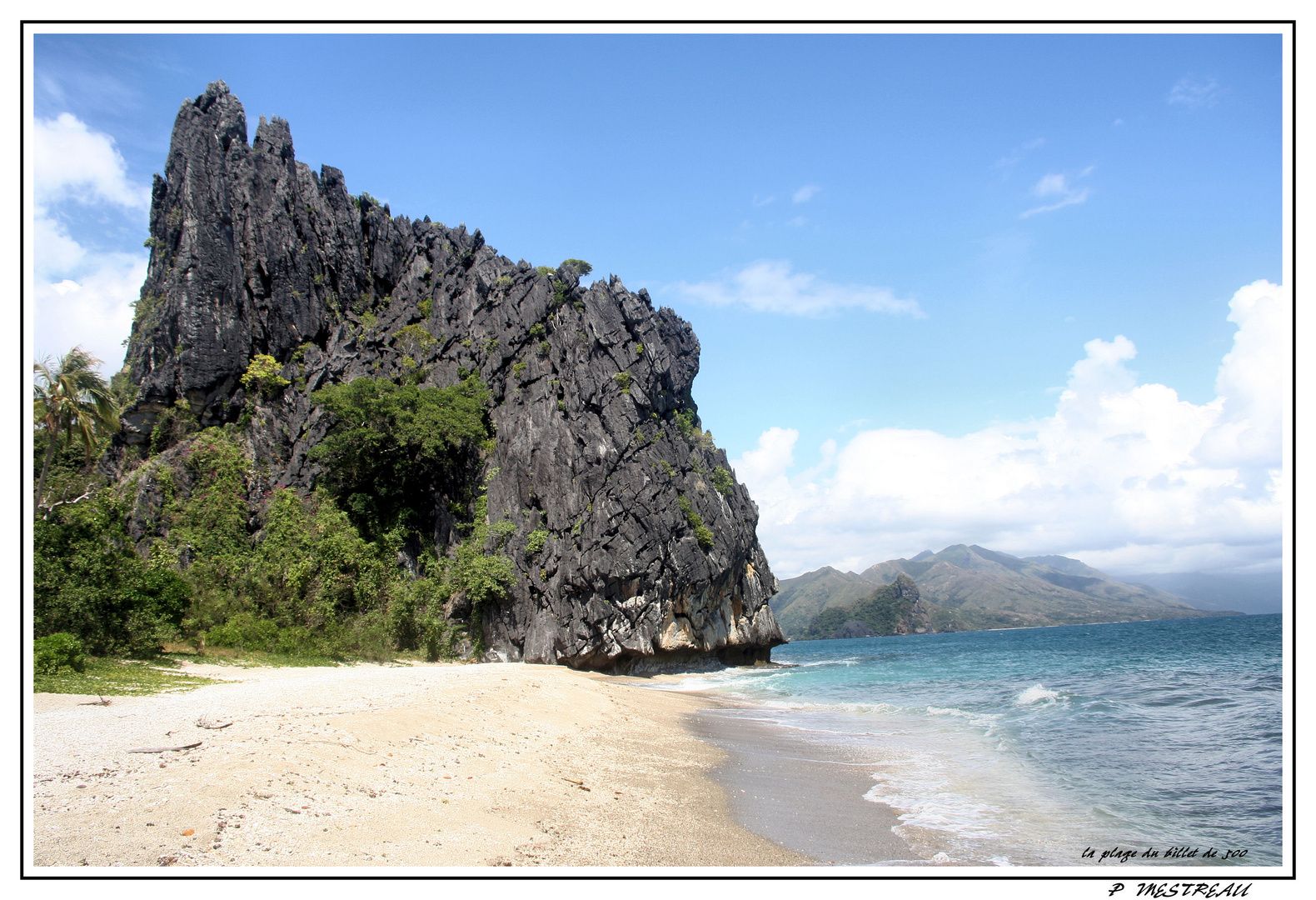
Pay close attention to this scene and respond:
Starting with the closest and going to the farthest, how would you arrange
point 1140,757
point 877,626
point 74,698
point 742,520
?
point 74,698 < point 1140,757 < point 742,520 < point 877,626

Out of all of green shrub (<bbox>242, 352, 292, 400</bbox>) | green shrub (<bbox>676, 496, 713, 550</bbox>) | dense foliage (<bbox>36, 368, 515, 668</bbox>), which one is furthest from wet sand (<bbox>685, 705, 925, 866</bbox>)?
green shrub (<bbox>242, 352, 292, 400</bbox>)

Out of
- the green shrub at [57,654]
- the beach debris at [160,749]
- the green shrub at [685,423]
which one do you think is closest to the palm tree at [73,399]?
the green shrub at [57,654]

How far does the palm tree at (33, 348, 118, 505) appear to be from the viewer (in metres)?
22.4

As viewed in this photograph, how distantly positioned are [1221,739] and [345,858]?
17693 millimetres

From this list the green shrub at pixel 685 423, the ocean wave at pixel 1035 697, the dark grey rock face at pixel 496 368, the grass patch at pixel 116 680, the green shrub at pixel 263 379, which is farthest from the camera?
the green shrub at pixel 685 423

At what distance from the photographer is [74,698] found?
34.7 feet

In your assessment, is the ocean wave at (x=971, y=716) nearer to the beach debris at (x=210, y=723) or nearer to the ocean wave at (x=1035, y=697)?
the ocean wave at (x=1035, y=697)

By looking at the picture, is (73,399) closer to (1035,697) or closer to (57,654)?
(57,654)

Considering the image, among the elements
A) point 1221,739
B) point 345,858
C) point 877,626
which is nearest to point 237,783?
point 345,858

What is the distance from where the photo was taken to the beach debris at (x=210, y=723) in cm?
888

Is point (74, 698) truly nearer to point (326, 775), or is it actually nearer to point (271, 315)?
point (326, 775)

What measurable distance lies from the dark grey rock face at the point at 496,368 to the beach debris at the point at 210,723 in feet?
75.3

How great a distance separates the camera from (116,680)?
1286cm

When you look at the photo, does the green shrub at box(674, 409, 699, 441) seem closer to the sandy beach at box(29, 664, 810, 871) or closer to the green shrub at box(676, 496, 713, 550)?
the green shrub at box(676, 496, 713, 550)
